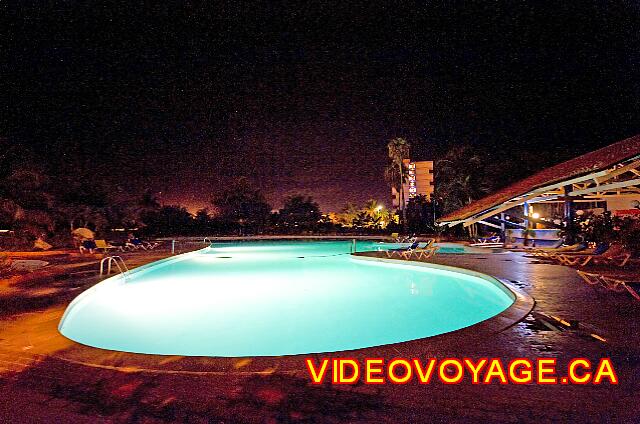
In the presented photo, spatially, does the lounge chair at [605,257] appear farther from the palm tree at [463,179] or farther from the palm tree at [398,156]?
the palm tree at [398,156]

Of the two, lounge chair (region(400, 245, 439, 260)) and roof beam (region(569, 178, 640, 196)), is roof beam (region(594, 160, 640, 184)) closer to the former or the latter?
roof beam (region(569, 178, 640, 196))

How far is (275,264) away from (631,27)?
2279cm

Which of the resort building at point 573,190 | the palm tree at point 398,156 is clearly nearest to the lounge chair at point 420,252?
the resort building at point 573,190

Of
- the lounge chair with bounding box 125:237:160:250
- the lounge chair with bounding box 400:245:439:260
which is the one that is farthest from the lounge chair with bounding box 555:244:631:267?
the lounge chair with bounding box 125:237:160:250

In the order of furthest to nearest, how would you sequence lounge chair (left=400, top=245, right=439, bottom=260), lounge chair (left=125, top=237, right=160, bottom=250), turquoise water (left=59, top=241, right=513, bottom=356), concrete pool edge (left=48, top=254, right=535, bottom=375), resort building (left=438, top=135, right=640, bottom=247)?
lounge chair (left=125, top=237, right=160, bottom=250)
lounge chair (left=400, top=245, right=439, bottom=260)
resort building (left=438, top=135, right=640, bottom=247)
turquoise water (left=59, top=241, right=513, bottom=356)
concrete pool edge (left=48, top=254, right=535, bottom=375)

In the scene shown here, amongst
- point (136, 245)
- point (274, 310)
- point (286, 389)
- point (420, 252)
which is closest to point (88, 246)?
point (136, 245)

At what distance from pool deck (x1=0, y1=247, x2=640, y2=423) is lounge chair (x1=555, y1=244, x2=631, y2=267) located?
6119 mm

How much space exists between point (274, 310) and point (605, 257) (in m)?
7.96

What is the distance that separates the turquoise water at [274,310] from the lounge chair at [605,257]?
2876 mm

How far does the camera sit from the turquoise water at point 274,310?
7363mm

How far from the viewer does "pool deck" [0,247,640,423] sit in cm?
302

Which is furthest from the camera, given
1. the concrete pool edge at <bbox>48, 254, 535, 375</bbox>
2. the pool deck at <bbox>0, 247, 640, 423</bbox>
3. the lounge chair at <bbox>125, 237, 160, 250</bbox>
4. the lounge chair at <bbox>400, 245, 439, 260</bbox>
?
the lounge chair at <bbox>125, 237, 160, 250</bbox>

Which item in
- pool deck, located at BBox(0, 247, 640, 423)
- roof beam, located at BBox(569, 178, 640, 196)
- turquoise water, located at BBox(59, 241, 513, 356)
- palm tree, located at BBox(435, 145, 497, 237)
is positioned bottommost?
turquoise water, located at BBox(59, 241, 513, 356)

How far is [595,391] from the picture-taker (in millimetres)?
3314
